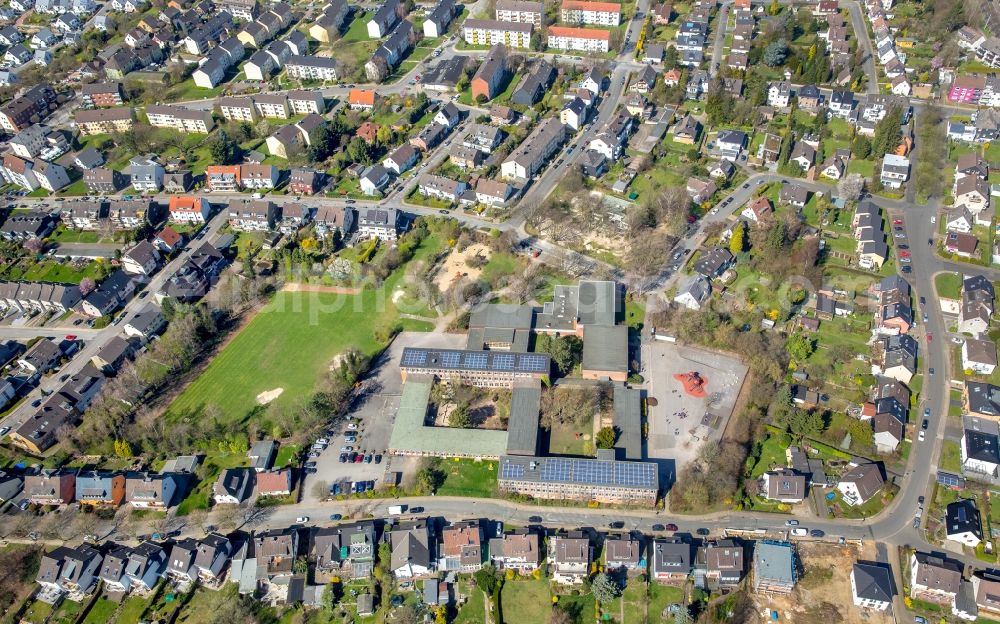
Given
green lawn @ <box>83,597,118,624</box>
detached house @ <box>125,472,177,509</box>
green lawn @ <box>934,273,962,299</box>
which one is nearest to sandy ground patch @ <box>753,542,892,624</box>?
green lawn @ <box>934,273,962,299</box>

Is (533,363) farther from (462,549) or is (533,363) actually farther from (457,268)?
(462,549)

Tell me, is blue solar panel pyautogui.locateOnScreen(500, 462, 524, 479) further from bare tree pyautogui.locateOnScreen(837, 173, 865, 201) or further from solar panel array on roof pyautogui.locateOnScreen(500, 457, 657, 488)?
bare tree pyautogui.locateOnScreen(837, 173, 865, 201)

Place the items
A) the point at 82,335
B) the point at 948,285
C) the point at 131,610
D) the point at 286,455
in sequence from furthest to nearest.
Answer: the point at 82,335 < the point at 948,285 < the point at 286,455 < the point at 131,610

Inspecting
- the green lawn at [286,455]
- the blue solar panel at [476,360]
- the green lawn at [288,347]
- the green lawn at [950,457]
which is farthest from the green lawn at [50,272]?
the green lawn at [950,457]

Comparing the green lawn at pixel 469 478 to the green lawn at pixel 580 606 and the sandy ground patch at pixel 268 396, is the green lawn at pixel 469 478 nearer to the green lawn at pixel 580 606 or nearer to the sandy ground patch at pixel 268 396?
the green lawn at pixel 580 606

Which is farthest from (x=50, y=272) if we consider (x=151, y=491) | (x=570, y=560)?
(x=570, y=560)

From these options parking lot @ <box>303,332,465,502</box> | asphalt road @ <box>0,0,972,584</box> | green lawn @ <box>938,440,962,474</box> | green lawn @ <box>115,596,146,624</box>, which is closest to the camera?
green lawn @ <box>115,596,146,624</box>
